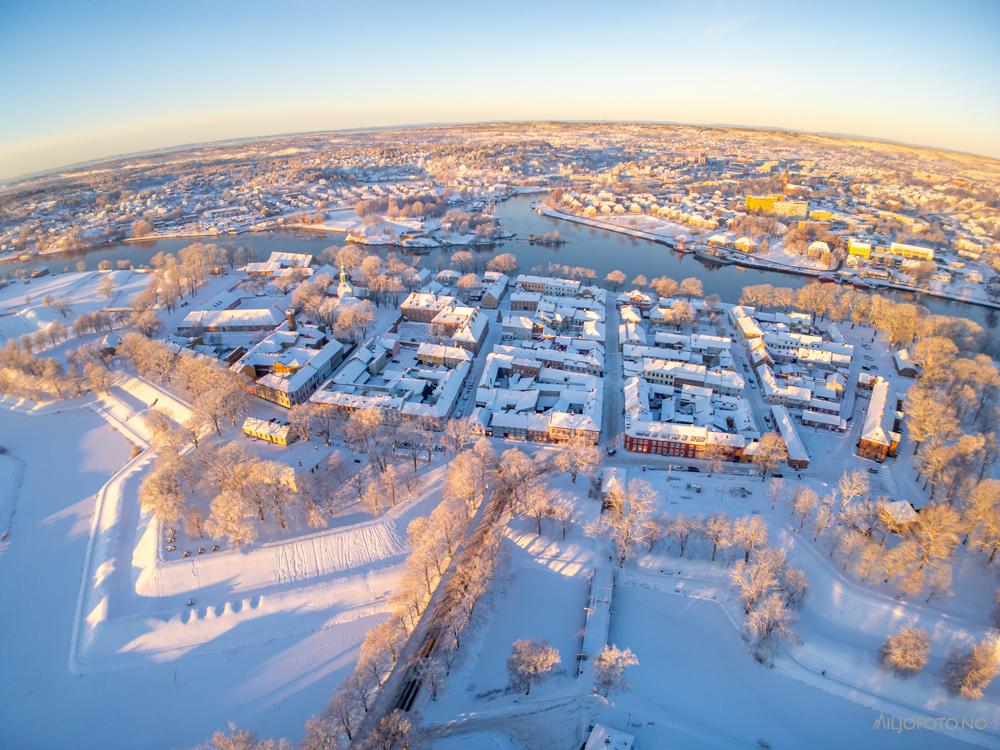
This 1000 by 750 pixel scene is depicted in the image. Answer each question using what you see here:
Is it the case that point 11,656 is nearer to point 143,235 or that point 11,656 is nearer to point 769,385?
point 769,385

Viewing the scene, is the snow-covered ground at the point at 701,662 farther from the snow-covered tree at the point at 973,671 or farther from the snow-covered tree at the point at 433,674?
the snow-covered tree at the point at 973,671

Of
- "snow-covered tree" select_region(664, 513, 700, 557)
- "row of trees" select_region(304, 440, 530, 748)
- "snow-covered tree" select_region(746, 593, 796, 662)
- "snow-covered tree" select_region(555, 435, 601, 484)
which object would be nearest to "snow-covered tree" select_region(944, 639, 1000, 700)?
"snow-covered tree" select_region(746, 593, 796, 662)

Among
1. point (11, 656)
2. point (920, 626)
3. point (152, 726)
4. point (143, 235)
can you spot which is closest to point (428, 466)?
point (152, 726)

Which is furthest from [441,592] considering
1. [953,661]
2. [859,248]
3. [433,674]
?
[859,248]

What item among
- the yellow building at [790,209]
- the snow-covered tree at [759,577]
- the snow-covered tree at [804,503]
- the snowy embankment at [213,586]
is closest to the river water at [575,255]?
the yellow building at [790,209]

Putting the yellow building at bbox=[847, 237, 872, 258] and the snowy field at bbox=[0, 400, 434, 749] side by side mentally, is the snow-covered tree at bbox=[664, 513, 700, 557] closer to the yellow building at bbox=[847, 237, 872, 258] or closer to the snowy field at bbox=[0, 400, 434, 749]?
the snowy field at bbox=[0, 400, 434, 749]

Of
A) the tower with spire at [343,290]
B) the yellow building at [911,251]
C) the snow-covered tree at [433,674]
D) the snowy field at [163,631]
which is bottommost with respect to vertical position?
the snowy field at [163,631]
